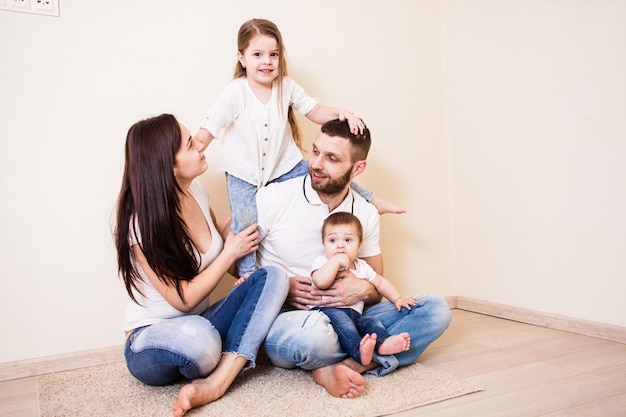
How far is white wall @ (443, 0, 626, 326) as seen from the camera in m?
1.82

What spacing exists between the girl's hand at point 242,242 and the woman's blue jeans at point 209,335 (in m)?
0.11

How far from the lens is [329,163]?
1.80 meters

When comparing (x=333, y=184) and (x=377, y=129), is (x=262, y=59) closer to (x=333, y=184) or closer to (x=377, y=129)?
(x=333, y=184)

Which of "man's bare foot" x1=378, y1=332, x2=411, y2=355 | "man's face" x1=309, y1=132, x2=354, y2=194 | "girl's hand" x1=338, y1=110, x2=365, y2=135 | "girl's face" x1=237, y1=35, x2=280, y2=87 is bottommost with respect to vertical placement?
"man's bare foot" x1=378, y1=332, x2=411, y2=355

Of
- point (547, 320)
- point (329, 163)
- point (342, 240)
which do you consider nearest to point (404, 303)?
point (342, 240)

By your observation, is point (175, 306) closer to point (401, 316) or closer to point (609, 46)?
point (401, 316)

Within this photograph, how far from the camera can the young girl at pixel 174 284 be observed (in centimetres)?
145

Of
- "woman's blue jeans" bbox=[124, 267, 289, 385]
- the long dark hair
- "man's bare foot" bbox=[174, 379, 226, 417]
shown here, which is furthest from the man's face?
"man's bare foot" bbox=[174, 379, 226, 417]

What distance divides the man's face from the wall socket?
109 centimetres

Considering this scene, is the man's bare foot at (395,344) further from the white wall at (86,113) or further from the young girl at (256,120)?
the white wall at (86,113)

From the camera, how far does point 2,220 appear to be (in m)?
1.81

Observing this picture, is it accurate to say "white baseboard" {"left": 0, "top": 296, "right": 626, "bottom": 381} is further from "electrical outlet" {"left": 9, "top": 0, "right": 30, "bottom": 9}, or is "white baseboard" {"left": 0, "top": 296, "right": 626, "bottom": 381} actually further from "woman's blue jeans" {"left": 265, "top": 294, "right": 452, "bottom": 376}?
"electrical outlet" {"left": 9, "top": 0, "right": 30, "bottom": 9}

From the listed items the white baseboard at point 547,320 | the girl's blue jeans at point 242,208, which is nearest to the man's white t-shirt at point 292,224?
the girl's blue jeans at point 242,208

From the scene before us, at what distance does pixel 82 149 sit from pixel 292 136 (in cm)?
81
